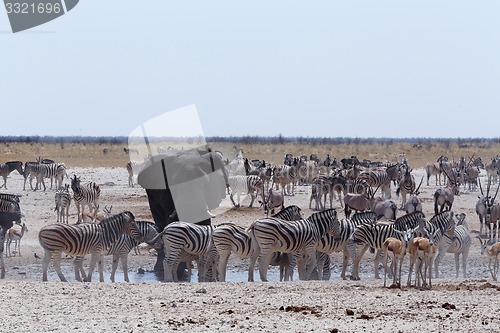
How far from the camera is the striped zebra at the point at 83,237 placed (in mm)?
13195

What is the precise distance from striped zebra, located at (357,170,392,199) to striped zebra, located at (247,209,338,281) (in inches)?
575

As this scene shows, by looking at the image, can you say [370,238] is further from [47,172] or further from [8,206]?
[47,172]

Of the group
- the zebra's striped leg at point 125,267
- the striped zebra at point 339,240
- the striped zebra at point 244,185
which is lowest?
the zebra's striped leg at point 125,267

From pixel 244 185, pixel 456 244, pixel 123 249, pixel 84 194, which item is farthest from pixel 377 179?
pixel 123 249

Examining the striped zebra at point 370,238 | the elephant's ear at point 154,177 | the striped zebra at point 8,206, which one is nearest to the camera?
the striped zebra at point 370,238

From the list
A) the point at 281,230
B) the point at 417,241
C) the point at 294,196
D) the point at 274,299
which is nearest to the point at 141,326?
the point at 274,299

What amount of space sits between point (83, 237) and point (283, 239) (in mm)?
2913

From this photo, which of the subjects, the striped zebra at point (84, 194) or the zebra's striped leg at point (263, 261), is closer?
the zebra's striped leg at point (263, 261)

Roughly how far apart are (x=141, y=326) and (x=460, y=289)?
4444 mm

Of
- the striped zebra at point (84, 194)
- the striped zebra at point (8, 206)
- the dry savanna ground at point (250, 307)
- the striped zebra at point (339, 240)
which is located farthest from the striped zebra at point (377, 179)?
the dry savanna ground at point (250, 307)

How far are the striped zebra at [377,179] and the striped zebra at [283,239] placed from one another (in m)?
14.6

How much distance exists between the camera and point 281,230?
1327 centimetres

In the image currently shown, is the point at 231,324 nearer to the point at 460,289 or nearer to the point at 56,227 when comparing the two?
the point at 460,289

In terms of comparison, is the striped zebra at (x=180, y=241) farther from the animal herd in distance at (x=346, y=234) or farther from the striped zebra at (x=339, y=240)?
the striped zebra at (x=339, y=240)
